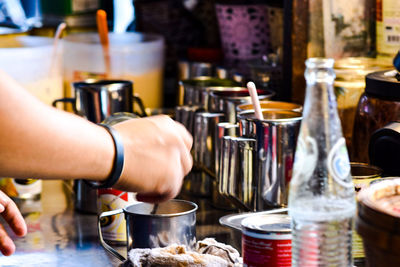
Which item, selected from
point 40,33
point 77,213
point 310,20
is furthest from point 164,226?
point 40,33

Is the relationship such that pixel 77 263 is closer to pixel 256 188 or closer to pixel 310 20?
pixel 256 188

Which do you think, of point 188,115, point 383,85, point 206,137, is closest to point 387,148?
point 383,85

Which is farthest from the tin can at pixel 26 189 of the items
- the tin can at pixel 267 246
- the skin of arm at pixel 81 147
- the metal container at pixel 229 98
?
the tin can at pixel 267 246

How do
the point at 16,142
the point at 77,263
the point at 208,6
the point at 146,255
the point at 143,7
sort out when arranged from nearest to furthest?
the point at 16,142
the point at 146,255
the point at 77,263
the point at 208,6
the point at 143,7

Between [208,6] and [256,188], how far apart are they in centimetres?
124

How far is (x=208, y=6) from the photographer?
103 inches

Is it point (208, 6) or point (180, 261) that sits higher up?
point (208, 6)

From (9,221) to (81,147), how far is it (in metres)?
0.50

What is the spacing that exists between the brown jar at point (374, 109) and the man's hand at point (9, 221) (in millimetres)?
724

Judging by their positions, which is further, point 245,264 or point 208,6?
point 208,6

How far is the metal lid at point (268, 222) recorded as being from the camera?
3.72 feet

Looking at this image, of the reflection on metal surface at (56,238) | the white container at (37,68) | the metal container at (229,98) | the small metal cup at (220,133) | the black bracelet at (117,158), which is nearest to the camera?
the black bracelet at (117,158)

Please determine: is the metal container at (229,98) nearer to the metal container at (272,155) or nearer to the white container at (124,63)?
the metal container at (272,155)

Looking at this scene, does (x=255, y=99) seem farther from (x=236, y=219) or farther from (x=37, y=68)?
(x=37, y=68)
